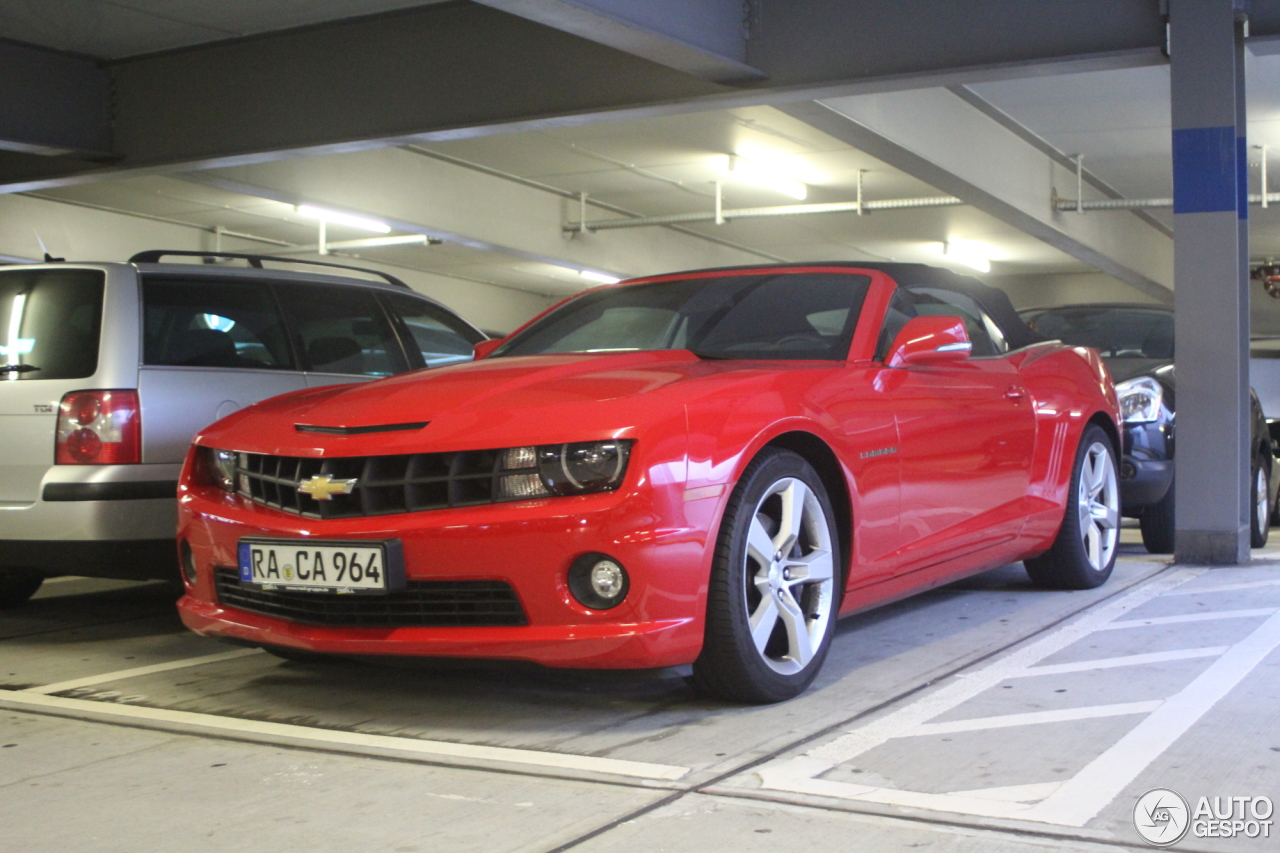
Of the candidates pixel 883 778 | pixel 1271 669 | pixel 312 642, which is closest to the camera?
pixel 883 778

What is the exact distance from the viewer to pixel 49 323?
4.79m

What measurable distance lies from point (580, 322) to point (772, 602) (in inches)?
61.2

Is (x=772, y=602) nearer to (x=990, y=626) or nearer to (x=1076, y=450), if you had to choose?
(x=990, y=626)

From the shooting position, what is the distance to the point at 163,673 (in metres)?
4.14

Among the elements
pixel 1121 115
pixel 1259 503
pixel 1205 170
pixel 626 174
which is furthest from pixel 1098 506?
pixel 626 174

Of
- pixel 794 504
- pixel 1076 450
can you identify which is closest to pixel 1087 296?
pixel 1076 450

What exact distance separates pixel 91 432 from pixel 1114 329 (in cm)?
583

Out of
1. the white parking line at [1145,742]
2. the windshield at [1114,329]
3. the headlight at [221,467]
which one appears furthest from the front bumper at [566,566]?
the windshield at [1114,329]

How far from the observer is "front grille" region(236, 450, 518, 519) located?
320 cm

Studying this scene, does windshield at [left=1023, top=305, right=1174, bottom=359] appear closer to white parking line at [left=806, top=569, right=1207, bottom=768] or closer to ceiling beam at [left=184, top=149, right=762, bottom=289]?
white parking line at [left=806, top=569, right=1207, bottom=768]

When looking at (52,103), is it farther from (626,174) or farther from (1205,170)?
(1205,170)

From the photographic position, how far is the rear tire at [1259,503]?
7.89m

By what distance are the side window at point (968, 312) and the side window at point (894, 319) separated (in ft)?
0.35

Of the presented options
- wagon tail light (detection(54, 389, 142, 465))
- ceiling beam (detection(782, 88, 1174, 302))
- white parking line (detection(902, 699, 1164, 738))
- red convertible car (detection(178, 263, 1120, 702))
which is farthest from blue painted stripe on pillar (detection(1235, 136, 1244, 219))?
wagon tail light (detection(54, 389, 142, 465))
